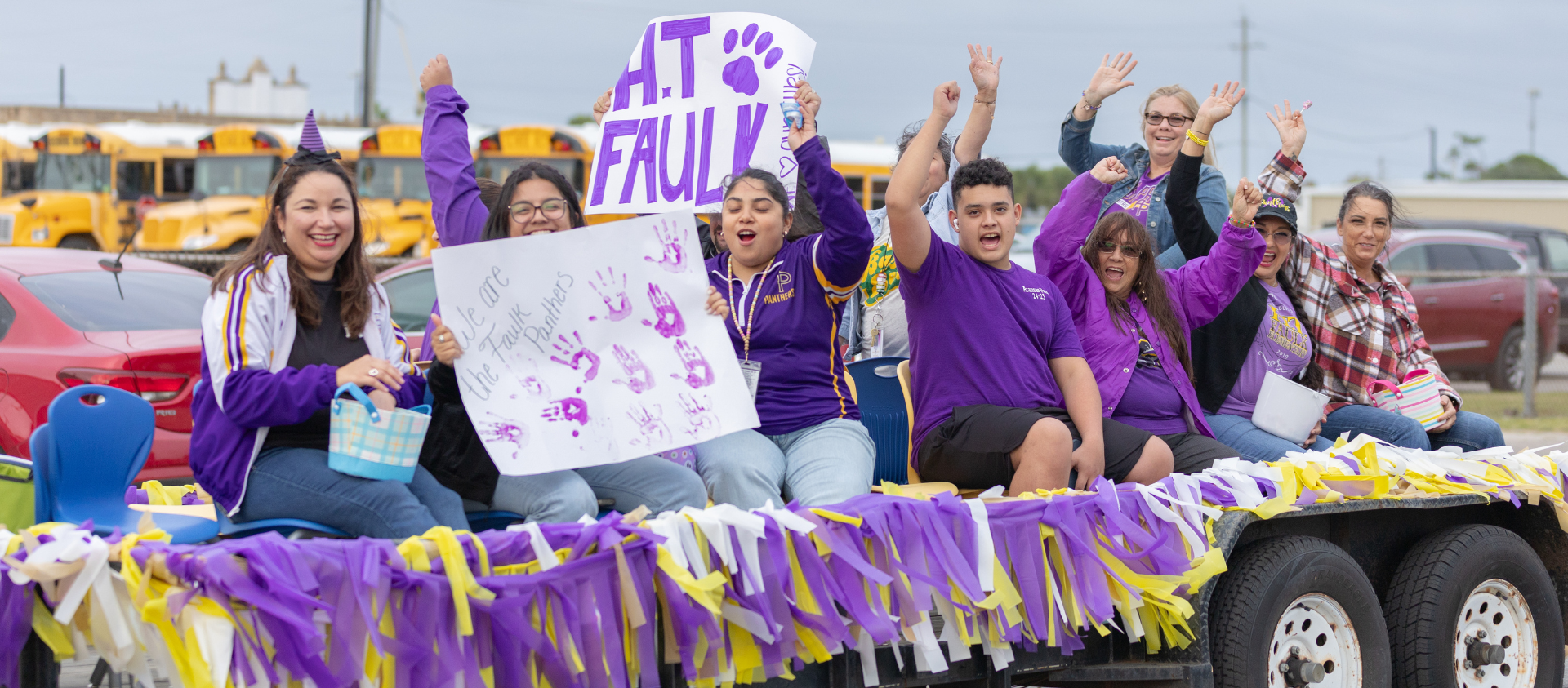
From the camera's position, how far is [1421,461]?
4633 millimetres

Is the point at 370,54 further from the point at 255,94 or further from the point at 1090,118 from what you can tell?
the point at 255,94

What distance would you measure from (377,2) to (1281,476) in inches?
1016

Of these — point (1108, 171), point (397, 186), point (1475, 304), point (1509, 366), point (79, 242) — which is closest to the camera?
point (1108, 171)

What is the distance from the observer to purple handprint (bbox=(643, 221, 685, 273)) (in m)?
3.69

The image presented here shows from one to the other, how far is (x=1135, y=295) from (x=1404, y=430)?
123 centimetres

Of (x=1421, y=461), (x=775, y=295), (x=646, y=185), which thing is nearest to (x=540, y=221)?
(x=775, y=295)

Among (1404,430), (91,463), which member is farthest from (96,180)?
(1404,430)

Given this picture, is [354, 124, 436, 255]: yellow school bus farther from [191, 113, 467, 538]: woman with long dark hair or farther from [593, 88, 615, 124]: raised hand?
[191, 113, 467, 538]: woman with long dark hair

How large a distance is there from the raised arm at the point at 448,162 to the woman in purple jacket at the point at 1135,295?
6.12 feet

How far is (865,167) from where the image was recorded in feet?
70.3

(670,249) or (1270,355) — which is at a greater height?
(670,249)

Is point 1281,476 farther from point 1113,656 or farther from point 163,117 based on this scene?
point 163,117

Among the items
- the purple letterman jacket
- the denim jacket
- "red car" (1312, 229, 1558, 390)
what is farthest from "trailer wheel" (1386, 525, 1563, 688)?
"red car" (1312, 229, 1558, 390)

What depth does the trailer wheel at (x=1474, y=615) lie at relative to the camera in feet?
14.7
